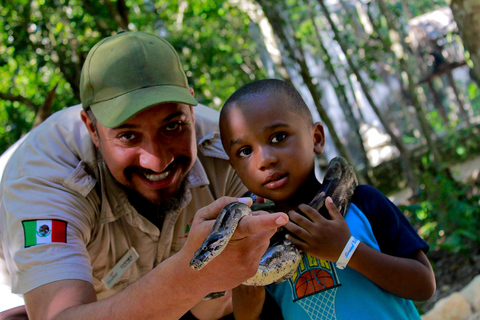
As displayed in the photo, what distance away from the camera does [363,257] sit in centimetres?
189

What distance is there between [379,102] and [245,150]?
100 ft

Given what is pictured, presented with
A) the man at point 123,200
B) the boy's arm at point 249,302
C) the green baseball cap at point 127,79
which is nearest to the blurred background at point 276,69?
the man at point 123,200

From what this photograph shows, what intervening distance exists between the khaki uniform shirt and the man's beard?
4cm

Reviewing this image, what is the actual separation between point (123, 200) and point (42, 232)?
1.98 feet

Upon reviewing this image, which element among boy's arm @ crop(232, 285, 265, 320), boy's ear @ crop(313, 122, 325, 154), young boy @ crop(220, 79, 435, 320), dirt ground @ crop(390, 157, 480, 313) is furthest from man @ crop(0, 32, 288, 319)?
dirt ground @ crop(390, 157, 480, 313)

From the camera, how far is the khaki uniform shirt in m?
2.35

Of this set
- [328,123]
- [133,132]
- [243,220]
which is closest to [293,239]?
[243,220]

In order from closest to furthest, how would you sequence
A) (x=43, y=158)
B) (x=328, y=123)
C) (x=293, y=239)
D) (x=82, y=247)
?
(x=293, y=239) → (x=82, y=247) → (x=43, y=158) → (x=328, y=123)

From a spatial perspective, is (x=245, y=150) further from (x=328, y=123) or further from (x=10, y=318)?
(x=328, y=123)

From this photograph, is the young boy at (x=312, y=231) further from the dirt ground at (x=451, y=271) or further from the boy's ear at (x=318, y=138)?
the dirt ground at (x=451, y=271)

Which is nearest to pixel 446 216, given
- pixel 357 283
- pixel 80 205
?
pixel 357 283

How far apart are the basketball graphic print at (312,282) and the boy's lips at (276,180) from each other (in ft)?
1.39

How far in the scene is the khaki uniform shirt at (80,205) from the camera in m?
2.35

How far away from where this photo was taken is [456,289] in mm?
5637
